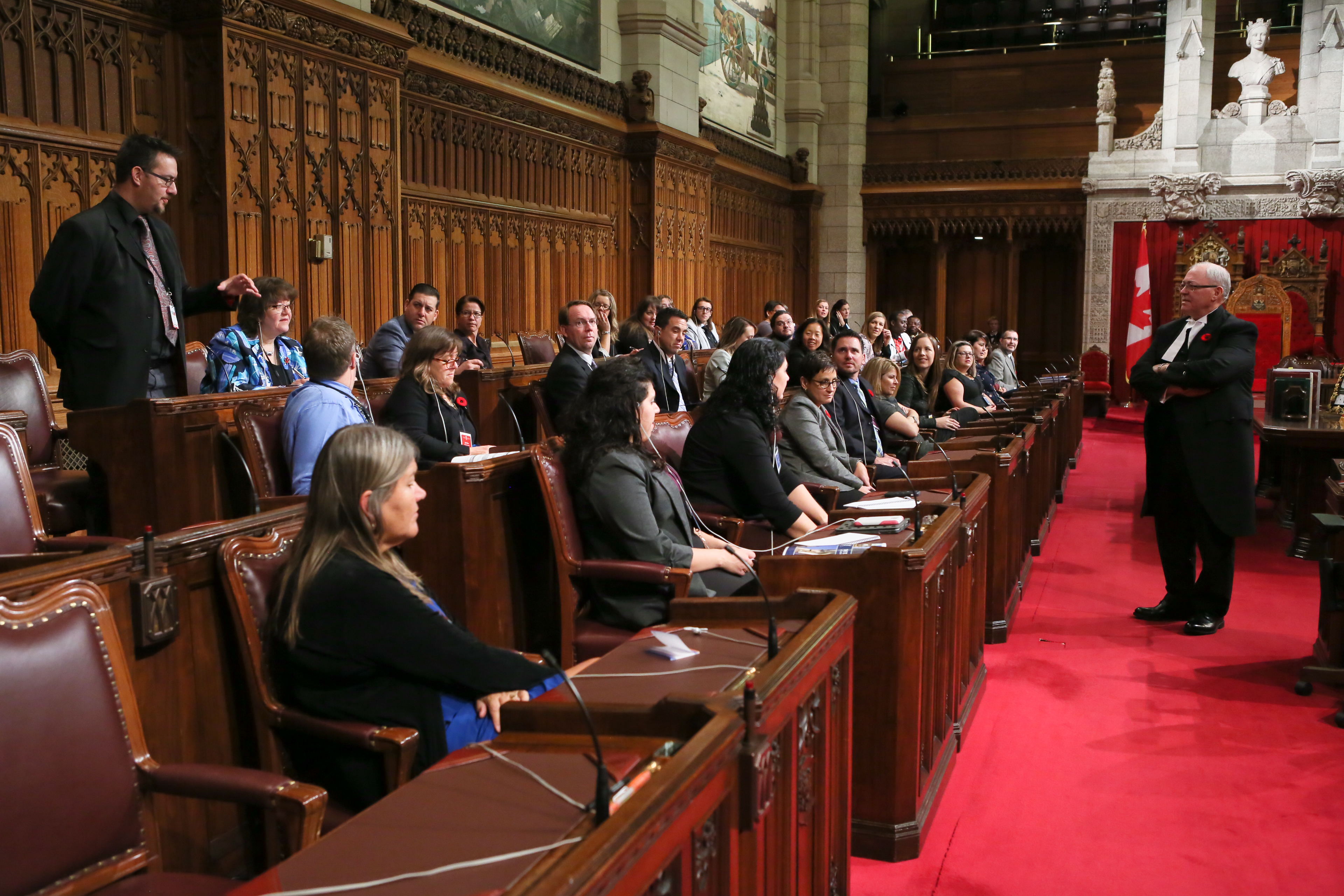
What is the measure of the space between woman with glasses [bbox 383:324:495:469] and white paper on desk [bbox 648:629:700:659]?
83.5 inches

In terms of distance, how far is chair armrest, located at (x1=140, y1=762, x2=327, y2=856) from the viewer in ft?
5.82

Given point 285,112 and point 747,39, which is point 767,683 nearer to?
point 285,112

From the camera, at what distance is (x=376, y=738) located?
2078mm

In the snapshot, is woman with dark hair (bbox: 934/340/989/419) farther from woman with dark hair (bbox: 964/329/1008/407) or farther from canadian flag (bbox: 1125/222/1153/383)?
canadian flag (bbox: 1125/222/1153/383)

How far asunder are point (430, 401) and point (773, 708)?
9.35 ft

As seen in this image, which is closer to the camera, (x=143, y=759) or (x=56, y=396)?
(x=143, y=759)

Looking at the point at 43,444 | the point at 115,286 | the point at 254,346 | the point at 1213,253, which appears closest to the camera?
the point at 115,286

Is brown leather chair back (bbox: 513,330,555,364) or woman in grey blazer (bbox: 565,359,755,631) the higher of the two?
brown leather chair back (bbox: 513,330,555,364)

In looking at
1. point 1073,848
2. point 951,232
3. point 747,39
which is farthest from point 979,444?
point 951,232

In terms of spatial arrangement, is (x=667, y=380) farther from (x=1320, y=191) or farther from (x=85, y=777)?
(x=1320, y=191)

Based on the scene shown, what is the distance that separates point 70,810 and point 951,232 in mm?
16562

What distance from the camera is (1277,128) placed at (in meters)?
15.2

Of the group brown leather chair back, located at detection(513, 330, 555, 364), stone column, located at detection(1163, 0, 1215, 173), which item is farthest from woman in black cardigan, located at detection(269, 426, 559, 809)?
stone column, located at detection(1163, 0, 1215, 173)

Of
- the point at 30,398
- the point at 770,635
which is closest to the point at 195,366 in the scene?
the point at 30,398
